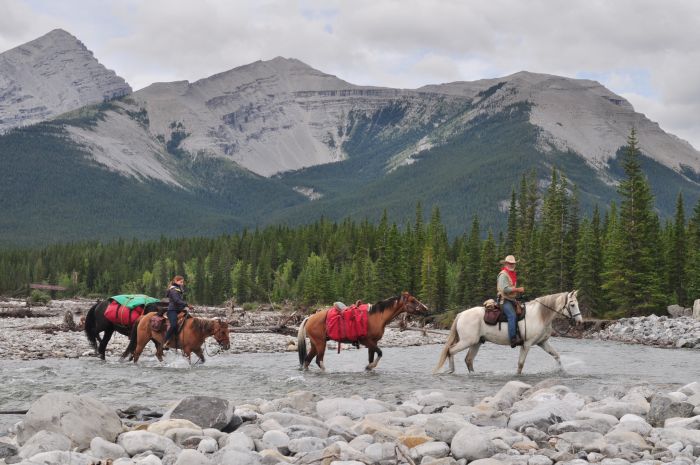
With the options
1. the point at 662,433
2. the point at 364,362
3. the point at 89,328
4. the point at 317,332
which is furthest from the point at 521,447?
the point at 89,328

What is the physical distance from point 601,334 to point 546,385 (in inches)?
1336

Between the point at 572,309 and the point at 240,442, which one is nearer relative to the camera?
the point at 240,442

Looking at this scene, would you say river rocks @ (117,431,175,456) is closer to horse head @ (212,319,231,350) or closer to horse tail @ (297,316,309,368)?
horse tail @ (297,316,309,368)

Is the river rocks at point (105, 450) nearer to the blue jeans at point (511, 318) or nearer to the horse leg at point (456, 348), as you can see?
the horse leg at point (456, 348)

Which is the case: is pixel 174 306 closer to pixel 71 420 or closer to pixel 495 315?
pixel 495 315

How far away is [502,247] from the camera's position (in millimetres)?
84938

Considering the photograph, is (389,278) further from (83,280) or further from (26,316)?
(83,280)

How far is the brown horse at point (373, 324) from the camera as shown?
22.0 m

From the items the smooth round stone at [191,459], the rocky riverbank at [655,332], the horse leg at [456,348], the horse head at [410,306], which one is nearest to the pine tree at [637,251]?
the rocky riverbank at [655,332]

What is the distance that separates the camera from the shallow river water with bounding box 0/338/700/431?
1755 cm

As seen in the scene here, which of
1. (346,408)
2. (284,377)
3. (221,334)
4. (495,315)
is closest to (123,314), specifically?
(221,334)

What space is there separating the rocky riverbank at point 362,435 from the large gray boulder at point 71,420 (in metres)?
0.01

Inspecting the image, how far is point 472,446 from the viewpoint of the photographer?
998 cm

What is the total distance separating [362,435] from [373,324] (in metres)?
11.0
